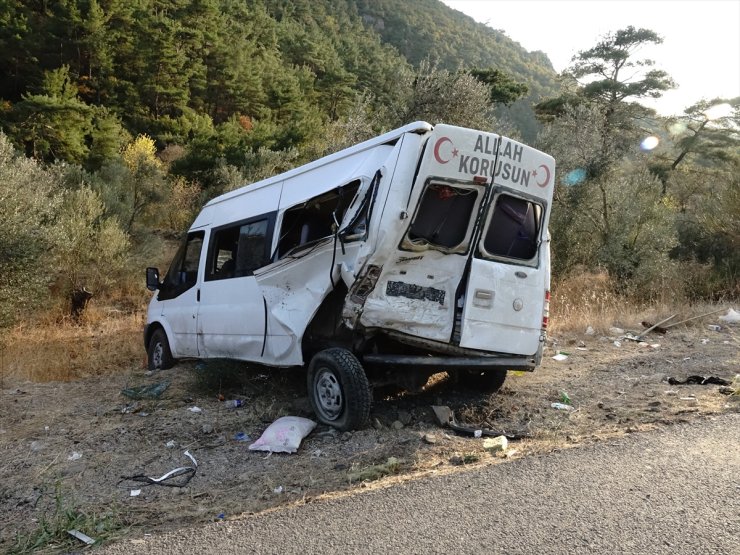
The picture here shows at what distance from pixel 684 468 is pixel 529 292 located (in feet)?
6.71

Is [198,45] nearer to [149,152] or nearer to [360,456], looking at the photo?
[149,152]

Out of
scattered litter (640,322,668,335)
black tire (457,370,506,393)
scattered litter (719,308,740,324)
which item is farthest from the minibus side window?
scattered litter (719,308,740,324)

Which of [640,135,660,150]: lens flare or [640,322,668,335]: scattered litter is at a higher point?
[640,135,660,150]: lens flare

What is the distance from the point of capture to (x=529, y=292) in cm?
523

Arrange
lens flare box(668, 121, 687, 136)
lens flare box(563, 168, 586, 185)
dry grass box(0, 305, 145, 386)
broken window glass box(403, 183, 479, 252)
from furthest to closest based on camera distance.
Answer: lens flare box(668, 121, 687, 136)
lens flare box(563, 168, 586, 185)
dry grass box(0, 305, 145, 386)
broken window glass box(403, 183, 479, 252)

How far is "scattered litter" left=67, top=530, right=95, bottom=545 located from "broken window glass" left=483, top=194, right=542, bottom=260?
147 inches

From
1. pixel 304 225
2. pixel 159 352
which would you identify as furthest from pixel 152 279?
pixel 304 225

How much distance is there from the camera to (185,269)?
7.87 m

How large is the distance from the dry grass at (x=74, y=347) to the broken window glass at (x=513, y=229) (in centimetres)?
687

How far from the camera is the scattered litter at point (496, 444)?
4.21 metres

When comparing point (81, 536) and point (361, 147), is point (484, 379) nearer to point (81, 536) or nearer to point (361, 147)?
point (361, 147)

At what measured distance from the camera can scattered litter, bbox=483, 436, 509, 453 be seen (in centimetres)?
421

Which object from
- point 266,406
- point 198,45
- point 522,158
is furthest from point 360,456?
point 198,45

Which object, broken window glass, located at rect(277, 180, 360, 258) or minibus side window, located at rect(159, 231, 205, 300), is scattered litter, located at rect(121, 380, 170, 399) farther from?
broken window glass, located at rect(277, 180, 360, 258)
